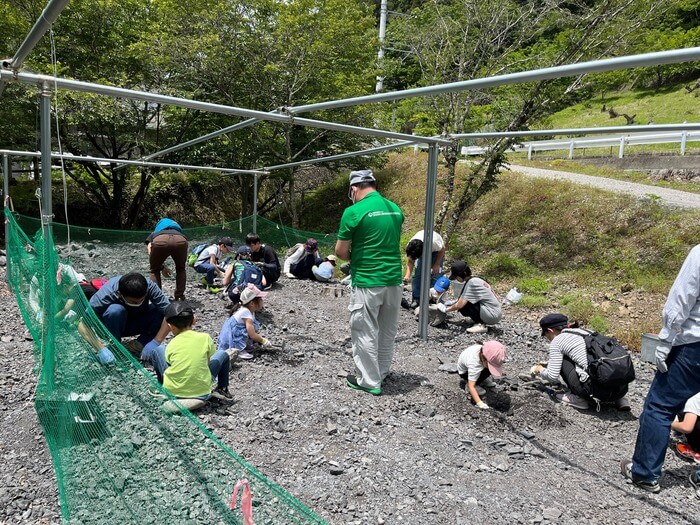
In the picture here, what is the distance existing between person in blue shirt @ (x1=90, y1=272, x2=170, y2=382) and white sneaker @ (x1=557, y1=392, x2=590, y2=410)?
3529mm

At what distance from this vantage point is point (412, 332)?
6.41 m

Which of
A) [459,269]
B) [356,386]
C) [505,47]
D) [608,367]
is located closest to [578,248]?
[505,47]

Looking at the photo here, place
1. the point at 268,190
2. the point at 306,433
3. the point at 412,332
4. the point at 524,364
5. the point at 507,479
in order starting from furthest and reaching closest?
the point at 268,190 → the point at 412,332 → the point at 524,364 → the point at 306,433 → the point at 507,479

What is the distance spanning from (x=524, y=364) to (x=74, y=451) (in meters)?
4.44

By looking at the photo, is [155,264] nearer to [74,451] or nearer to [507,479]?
[74,451]

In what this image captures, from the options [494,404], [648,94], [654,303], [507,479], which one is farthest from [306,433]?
[648,94]

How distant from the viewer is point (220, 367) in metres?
3.99

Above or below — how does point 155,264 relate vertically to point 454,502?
above

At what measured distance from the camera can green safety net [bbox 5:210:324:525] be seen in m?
2.50

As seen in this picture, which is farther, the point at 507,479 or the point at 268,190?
the point at 268,190

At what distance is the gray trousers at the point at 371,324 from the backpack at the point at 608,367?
1.70 meters

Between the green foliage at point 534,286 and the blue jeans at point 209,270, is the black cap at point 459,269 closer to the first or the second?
the green foliage at point 534,286

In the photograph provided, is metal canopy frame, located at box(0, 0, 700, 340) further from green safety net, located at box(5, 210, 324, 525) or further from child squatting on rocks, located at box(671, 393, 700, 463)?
child squatting on rocks, located at box(671, 393, 700, 463)

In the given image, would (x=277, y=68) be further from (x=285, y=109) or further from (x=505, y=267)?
(x=285, y=109)
